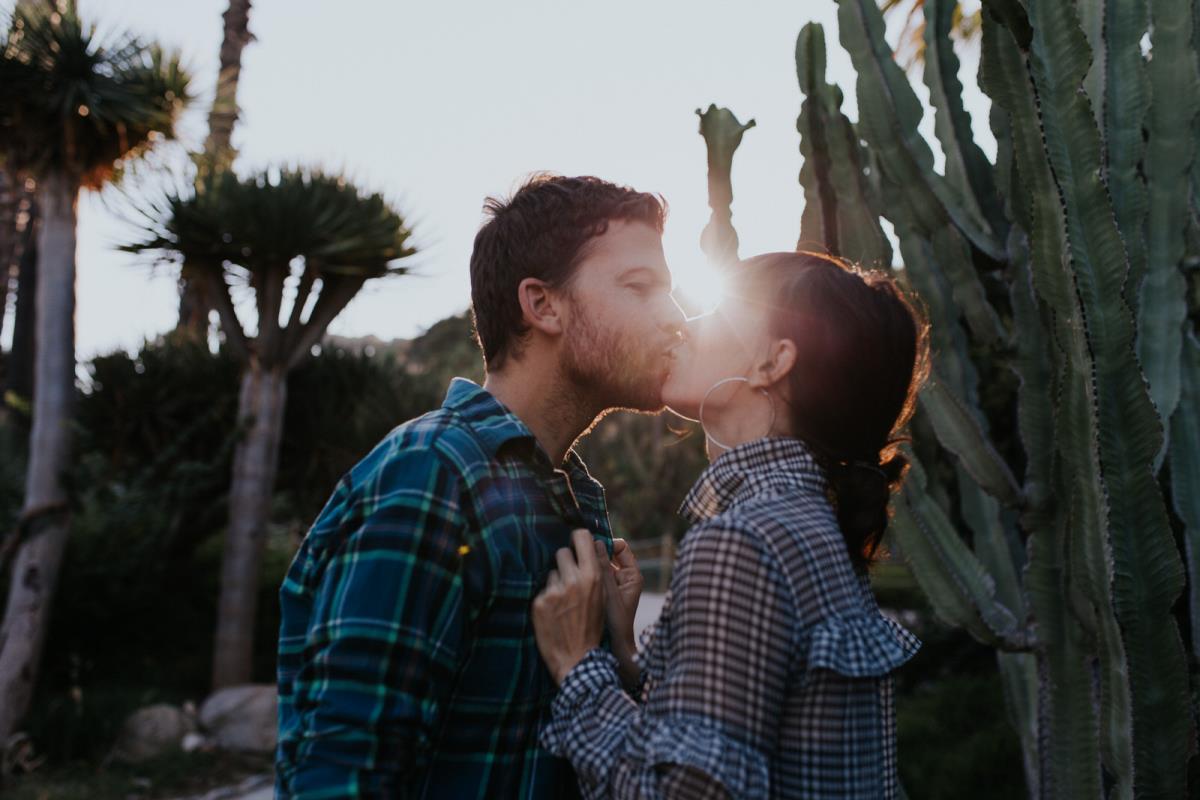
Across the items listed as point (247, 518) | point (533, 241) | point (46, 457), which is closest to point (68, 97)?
point (46, 457)

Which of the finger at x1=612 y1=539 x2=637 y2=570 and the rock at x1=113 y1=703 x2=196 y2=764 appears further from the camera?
the rock at x1=113 y1=703 x2=196 y2=764

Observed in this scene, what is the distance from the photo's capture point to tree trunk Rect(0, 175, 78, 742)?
339 inches

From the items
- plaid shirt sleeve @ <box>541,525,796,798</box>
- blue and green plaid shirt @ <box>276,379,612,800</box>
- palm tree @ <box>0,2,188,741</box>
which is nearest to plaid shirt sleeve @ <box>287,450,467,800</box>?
blue and green plaid shirt @ <box>276,379,612,800</box>

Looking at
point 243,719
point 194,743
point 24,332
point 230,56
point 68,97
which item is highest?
point 230,56

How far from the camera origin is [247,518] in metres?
10.3

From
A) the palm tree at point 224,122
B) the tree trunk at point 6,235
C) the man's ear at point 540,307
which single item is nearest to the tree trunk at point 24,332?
the tree trunk at point 6,235

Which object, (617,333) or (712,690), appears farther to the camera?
(617,333)

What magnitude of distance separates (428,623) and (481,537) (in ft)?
0.54

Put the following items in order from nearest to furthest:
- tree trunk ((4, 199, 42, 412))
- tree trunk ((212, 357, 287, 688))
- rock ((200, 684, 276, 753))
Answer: rock ((200, 684, 276, 753)), tree trunk ((212, 357, 287, 688)), tree trunk ((4, 199, 42, 412))

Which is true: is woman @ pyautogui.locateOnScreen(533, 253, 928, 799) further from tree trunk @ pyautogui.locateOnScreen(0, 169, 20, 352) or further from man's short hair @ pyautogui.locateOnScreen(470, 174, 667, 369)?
tree trunk @ pyautogui.locateOnScreen(0, 169, 20, 352)

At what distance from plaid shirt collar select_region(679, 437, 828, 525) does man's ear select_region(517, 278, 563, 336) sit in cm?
50

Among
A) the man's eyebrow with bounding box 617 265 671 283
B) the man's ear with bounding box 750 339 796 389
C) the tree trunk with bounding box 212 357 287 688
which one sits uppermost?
the man's eyebrow with bounding box 617 265 671 283

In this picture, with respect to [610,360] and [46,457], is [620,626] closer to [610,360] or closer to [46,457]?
[610,360]

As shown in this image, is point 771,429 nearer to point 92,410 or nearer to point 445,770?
point 445,770
